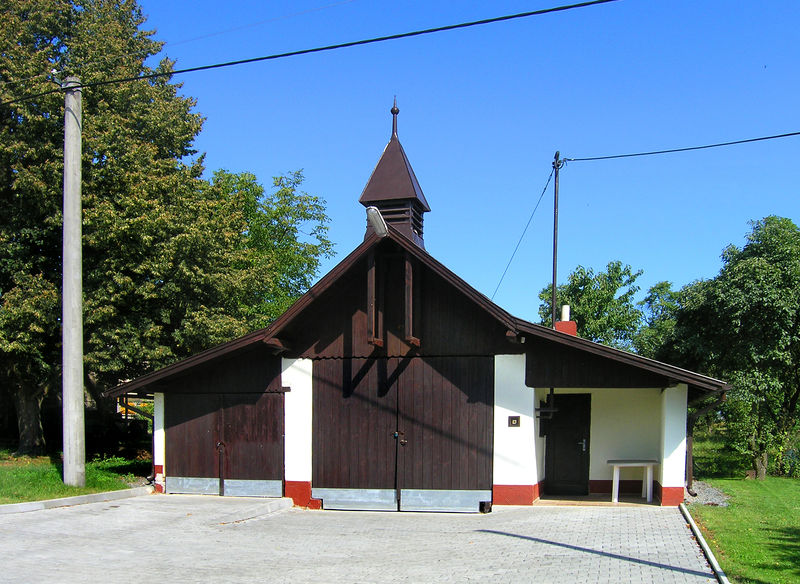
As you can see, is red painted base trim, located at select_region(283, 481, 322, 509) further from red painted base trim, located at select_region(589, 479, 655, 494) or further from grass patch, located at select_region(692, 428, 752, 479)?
grass patch, located at select_region(692, 428, 752, 479)

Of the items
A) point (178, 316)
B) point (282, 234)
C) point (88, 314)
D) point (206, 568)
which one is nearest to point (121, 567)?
point (206, 568)

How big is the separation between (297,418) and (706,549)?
8074 millimetres

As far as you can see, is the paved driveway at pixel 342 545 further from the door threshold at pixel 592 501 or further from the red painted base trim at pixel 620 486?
the red painted base trim at pixel 620 486

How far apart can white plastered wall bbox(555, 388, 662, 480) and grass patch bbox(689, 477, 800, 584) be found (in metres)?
1.96

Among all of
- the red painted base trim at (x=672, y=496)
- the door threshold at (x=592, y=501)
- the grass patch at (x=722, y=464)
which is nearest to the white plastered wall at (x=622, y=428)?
the door threshold at (x=592, y=501)

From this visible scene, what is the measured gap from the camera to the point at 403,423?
14.0 meters

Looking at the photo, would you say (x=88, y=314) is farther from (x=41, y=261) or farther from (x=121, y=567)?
(x=121, y=567)

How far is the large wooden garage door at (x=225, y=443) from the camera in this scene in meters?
14.7

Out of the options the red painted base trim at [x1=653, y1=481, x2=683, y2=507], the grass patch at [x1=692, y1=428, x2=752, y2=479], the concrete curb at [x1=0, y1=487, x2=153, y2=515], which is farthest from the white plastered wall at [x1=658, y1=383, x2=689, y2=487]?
the concrete curb at [x1=0, y1=487, x2=153, y2=515]

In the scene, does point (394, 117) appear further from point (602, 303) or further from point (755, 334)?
point (602, 303)

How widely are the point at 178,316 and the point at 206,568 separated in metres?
13.8

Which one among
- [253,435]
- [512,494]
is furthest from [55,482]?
[512,494]

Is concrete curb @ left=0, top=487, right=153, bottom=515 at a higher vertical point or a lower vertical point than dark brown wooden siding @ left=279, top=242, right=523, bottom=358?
lower

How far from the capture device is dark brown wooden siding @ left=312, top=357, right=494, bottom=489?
44.7ft
